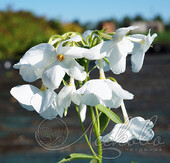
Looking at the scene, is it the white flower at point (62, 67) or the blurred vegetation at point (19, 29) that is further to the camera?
the blurred vegetation at point (19, 29)

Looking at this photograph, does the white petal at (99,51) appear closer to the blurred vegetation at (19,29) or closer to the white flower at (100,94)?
the white flower at (100,94)

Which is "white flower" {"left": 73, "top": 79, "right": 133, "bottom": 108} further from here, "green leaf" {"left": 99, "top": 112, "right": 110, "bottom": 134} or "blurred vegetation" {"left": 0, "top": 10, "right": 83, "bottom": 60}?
"blurred vegetation" {"left": 0, "top": 10, "right": 83, "bottom": 60}

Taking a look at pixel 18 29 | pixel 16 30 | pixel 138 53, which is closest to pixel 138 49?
pixel 138 53

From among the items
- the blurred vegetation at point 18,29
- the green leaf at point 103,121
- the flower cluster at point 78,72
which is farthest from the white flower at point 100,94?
the blurred vegetation at point 18,29

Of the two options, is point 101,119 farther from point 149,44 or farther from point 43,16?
point 43,16

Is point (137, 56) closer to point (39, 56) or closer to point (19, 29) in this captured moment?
point (39, 56)

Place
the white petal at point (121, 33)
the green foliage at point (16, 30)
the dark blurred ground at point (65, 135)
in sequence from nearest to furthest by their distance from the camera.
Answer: the white petal at point (121, 33) → the dark blurred ground at point (65, 135) → the green foliage at point (16, 30)
